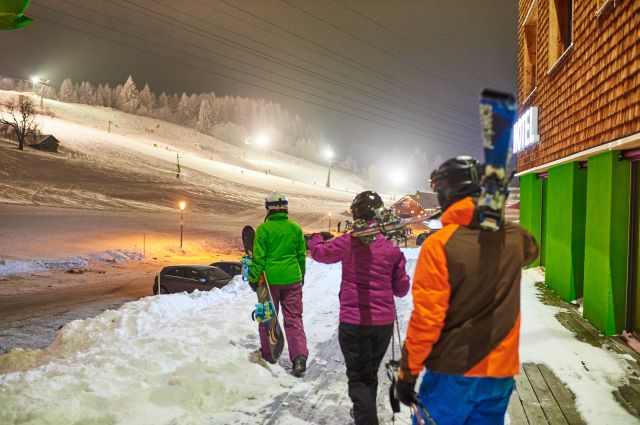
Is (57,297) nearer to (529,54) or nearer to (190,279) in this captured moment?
(190,279)

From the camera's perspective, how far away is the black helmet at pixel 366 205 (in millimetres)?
3743

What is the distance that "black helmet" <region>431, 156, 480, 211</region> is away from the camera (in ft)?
7.58

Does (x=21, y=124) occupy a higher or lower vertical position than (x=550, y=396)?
higher

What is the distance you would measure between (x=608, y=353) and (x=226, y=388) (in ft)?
16.3

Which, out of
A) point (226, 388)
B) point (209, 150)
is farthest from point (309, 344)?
point (209, 150)

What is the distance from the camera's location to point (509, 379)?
7.60 ft

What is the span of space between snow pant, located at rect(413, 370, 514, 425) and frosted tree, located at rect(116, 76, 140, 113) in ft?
626

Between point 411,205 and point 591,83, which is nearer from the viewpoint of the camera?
point 591,83

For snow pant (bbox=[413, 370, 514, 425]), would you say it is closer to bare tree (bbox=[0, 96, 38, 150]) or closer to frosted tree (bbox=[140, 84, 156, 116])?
bare tree (bbox=[0, 96, 38, 150])

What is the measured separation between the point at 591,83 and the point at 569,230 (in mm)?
3005

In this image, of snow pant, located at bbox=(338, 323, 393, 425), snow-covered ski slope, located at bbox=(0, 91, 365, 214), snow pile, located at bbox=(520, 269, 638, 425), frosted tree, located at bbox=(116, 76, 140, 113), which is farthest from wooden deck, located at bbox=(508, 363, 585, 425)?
frosted tree, located at bbox=(116, 76, 140, 113)

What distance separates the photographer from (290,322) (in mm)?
5371

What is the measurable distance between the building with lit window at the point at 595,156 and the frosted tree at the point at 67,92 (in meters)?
196

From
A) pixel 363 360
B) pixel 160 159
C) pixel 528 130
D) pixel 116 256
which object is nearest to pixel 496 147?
pixel 363 360
